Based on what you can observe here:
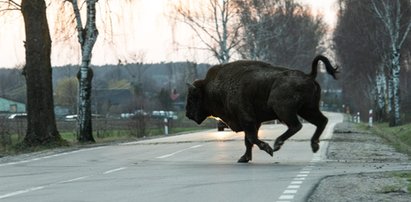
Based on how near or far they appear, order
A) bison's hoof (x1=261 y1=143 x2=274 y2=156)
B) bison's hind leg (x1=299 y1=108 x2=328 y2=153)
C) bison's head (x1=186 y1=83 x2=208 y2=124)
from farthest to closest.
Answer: bison's head (x1=186 y1=83 x2=208 y2=124)
bison's hind leg (x1=299 y1=108 x2=328 y2=153)
bison's hoof (x1=261 y1=143 x2=274 y2=156)

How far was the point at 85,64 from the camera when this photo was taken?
88.7 ft

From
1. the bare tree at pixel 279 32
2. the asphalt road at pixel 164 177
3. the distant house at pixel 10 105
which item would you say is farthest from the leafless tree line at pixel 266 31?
the distant house at pixel 10 105

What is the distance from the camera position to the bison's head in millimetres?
15547

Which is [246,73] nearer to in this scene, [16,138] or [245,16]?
[16,138]

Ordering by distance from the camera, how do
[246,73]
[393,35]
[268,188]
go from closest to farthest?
[268,188], [246,73], [393,35]

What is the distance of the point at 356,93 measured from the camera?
96.4 m

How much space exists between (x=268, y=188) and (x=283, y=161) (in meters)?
5.09

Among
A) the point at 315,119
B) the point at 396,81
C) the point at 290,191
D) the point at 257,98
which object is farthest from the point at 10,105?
the point at 290,191

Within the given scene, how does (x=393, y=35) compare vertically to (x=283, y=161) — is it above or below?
above

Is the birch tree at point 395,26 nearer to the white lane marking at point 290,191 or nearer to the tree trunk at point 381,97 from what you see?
the tree trunk at point 381,97

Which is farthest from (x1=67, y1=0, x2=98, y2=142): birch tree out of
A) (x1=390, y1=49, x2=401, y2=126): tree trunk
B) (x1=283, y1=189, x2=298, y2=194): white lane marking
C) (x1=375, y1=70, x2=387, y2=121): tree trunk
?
(x1=375, y1=70, x2=387, y2=121): tree trunk

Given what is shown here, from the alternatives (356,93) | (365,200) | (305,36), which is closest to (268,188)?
(365,200)

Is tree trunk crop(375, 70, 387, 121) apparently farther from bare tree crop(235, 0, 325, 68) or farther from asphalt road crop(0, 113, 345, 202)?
asphalt road crop(0, 113, 345, 202)

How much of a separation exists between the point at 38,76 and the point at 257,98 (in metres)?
11.5
